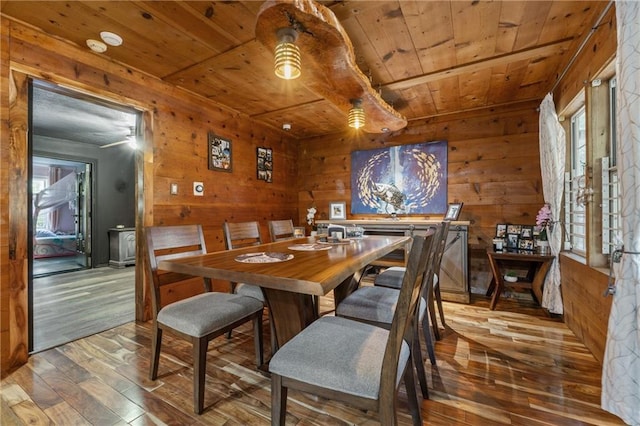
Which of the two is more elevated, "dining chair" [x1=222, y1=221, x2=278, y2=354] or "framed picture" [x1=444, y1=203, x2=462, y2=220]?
"framed picture" [x1=444, y1=203, x2=462, y2=220]

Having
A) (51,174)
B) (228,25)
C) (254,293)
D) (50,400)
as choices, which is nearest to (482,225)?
(254,293)

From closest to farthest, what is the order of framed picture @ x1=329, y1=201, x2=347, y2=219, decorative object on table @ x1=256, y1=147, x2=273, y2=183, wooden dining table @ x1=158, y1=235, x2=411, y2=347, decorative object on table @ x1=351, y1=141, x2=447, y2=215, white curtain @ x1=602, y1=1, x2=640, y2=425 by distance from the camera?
wooden dining table @ x1=158, y1=235, x2=411, y2=347 → white curtain @ x1=602, y1=1, x2=640, y2=425 → decorative object on table @ x1=351, y1=141, x2=447, y2=215 → decorative object on table @ x1=256, y1=147, x2=273, y2=183 → framed picture @ x1=329, y1=201, x2=347, y2=219

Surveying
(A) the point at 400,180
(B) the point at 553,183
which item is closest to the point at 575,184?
(B) the point at 553,183

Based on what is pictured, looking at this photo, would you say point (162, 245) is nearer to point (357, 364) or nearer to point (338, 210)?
point (357, 364)

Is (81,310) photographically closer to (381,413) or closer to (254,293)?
(254,293)

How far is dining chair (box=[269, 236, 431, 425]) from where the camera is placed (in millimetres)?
929

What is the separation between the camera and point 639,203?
1.25m

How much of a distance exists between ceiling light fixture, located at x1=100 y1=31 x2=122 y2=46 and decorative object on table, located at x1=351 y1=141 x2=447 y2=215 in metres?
2.99

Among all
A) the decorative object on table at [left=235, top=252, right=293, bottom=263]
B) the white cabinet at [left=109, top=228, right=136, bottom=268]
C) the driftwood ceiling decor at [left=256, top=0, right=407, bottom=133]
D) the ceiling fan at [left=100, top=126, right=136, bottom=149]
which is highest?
the ceiling fan at [left=100, top=126, right=136, bottom=149]

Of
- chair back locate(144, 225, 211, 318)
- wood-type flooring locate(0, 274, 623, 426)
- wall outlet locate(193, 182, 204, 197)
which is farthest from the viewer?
wall outlet locate(193, 182, 204, 197)

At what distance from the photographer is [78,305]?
121 inches

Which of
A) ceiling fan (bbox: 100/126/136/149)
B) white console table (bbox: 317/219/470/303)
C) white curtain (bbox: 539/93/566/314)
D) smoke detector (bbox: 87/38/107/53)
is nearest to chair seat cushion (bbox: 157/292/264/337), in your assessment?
smoke detector (bbox: 87/38/107/53)

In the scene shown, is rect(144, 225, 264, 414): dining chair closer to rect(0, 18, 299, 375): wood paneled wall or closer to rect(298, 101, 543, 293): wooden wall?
rect(0, 18, 299, 375): wood paneled wall

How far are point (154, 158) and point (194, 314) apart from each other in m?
1.79
